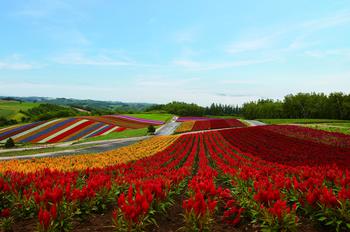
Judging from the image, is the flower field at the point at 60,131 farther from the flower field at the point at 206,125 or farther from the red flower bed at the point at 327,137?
the red flower bed at the point at 327,137

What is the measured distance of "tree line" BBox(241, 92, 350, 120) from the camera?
81750 mm

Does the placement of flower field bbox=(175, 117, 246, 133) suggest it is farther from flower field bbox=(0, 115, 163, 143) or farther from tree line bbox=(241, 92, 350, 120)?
tree line bbox=(241, 92, 350, 120)

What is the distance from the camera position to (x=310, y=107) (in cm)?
9462

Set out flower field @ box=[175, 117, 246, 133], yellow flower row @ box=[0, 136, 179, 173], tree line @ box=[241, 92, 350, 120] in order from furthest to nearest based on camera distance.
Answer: tree line @ box=[241, 92, 350, 120] → flower field @ box=[175, 117, 246, 133] → yellow flower row @ box=[0, 136, 179, 173]

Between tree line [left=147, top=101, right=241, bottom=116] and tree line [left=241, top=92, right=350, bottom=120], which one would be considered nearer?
tree line [left=241, top=92, right=350, bottom=120]

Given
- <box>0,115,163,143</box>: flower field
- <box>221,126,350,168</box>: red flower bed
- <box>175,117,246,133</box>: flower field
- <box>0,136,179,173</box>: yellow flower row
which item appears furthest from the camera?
<box>175,117,246,133</box>: flower field

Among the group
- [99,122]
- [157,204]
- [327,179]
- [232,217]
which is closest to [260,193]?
[232,217]

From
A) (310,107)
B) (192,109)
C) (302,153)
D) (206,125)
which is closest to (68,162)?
(302,153)

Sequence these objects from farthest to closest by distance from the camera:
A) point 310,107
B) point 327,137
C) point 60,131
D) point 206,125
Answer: point 310,107 → point 206,125 → point 60,131 → point 327,137

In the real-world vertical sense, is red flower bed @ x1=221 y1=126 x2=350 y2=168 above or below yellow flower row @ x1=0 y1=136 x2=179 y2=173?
above

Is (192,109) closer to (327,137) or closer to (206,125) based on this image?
(206,125)

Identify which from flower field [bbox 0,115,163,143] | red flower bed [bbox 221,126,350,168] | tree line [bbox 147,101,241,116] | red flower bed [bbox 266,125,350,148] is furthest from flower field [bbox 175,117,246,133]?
tree line [bbox 147,101,241,116]

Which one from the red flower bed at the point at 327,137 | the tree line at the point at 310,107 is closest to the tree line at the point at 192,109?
the tree line at the point at 310,107

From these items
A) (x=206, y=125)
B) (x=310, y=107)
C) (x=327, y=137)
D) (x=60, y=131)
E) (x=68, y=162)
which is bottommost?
(x=60, y=131)
